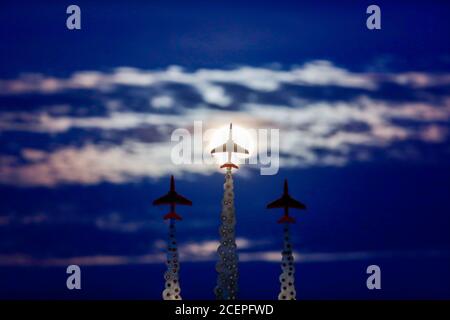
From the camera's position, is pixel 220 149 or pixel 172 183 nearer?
pixel 220 149

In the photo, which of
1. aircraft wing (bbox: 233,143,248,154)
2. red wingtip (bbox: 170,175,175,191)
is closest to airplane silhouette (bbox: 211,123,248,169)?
aircraft wing (bbox: 233,143,248,154)

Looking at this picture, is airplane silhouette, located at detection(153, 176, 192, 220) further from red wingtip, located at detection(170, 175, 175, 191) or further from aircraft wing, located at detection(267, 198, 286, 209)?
aircraft wing, located at detection(267, 198, 286, 209)

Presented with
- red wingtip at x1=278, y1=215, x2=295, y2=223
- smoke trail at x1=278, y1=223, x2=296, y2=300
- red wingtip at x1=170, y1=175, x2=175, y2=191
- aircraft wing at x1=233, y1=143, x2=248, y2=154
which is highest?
aircraft wing at x1=233, y1=143, x2=248, y2=154

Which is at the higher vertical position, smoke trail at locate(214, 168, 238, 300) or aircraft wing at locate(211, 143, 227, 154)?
aircraft wing at locate(211, 143, 227, 154)

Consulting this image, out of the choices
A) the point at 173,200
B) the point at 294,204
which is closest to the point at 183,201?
Answer: the point at 173,200

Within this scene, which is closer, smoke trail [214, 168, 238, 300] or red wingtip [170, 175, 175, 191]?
smoke trail [214, 168, 238, 300]

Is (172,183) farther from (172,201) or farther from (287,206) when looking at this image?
(287,206)

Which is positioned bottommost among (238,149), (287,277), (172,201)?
(287,277)

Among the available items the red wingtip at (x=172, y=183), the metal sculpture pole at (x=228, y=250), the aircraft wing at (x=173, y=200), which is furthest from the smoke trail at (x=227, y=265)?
the red wingtip at (x=172, y=183)
